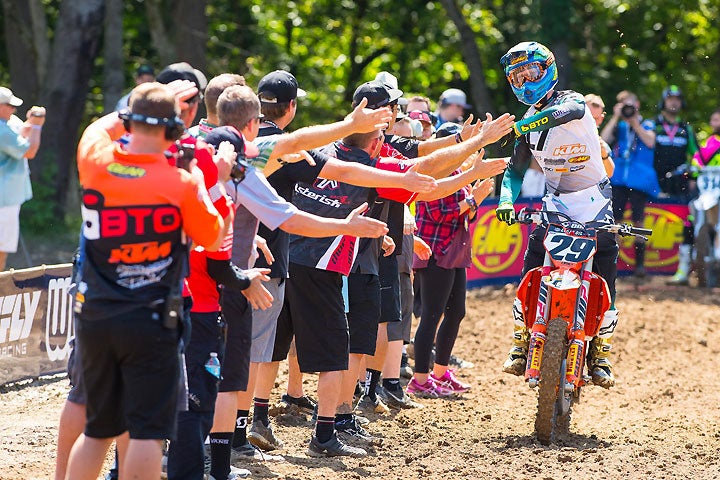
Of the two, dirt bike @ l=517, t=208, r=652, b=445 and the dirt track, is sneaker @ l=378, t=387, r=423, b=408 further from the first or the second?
dirt bike @ l=517, t=208, r=652, b=445

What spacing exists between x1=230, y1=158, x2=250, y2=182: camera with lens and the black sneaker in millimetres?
3253

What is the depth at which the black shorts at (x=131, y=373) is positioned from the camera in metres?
4.72

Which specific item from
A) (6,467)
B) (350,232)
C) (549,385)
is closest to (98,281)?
(350,232)

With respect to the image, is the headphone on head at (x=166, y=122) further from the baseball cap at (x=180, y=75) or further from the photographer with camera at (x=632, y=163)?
the photographer with camera at (x=632, y=163)


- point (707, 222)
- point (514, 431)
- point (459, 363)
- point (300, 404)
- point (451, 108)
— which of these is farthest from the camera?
point (707, 222)

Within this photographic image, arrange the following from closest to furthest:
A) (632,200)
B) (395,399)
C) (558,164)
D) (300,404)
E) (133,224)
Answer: (133,224) < (558,164) < (300,404) < (395,399) < (632,200)

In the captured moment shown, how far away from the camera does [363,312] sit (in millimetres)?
7637

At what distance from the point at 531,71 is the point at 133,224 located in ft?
12.2

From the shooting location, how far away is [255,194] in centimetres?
571

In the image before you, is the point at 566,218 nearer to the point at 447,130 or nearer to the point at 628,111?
the point at 447,130

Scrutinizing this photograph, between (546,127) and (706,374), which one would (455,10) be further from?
(546,127)

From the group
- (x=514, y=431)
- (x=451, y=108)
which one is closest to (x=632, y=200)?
(x=451, y=108)

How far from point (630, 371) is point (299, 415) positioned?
3926mm

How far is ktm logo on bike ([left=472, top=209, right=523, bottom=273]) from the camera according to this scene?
15156 mm
